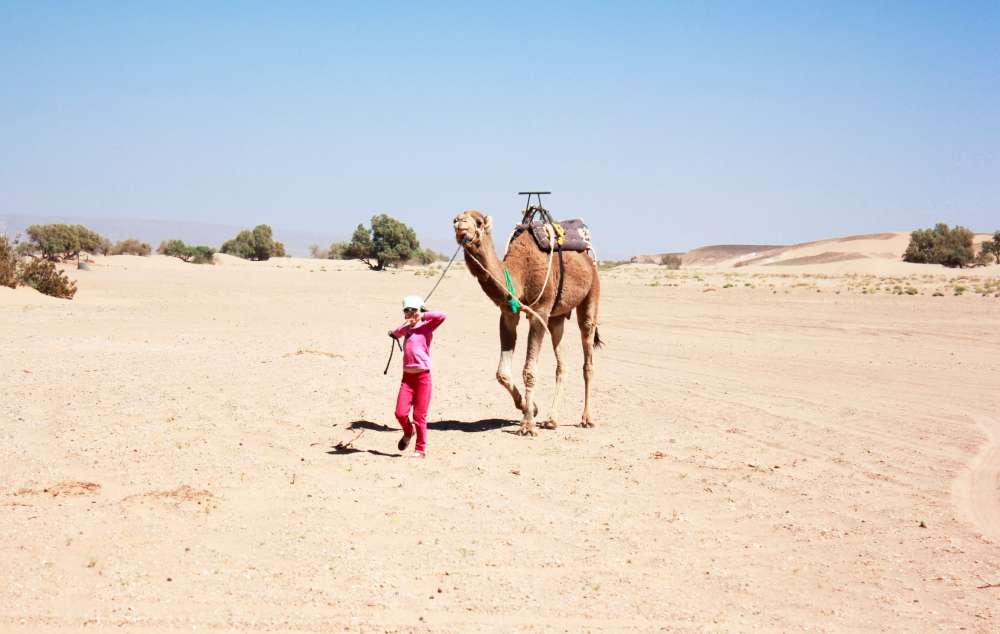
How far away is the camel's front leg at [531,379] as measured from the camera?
37.0ft

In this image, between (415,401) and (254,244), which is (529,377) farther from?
(254,244)

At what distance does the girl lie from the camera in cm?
955

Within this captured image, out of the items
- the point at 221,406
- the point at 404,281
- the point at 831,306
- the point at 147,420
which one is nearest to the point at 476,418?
the point at 221,406

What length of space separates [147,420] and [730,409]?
804 centimetres

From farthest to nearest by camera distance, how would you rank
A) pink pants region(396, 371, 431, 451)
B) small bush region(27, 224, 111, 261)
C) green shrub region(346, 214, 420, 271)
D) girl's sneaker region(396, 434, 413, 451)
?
green shrub region(346, 214, 420, 271) → small bush region(27, 224, 111, 261) → girl's sneaker region(396, 434, 413, 451) → pink pants region(396, 371, 431, 451)

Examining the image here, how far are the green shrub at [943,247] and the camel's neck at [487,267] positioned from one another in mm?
84823

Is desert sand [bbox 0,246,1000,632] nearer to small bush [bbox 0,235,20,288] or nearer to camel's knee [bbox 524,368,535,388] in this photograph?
camel's knee [bbox 524,368,535,388]

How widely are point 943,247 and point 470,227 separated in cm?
8781

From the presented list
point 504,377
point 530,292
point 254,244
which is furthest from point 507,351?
point 254,244

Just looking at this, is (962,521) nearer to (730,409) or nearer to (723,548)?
(723,548)

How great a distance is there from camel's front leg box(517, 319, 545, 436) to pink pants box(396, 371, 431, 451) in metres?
1.89

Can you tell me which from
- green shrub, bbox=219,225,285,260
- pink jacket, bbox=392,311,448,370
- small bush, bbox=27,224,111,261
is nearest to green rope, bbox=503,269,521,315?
pink jacket, bbox=392,311,448,370

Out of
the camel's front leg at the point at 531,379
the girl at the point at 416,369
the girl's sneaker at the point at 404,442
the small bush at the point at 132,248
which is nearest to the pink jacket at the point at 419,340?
the girl at the point at 416,369

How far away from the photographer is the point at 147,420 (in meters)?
10.5
